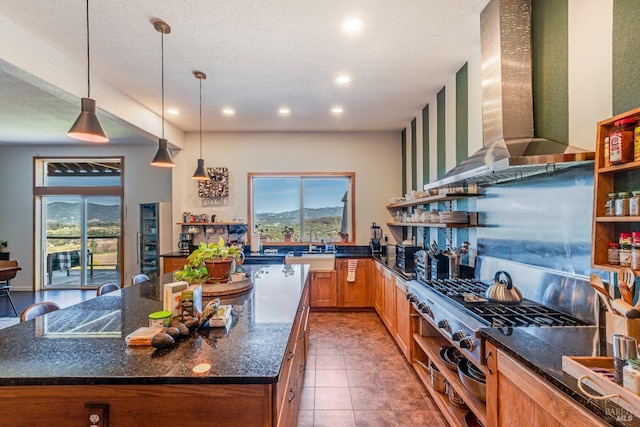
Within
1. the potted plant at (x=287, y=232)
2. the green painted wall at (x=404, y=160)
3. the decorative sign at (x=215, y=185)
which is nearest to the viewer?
the green painted wall at (x=404, y=160)

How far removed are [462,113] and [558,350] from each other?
8.04ft

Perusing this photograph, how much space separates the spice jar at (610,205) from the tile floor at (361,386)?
1.76 metres

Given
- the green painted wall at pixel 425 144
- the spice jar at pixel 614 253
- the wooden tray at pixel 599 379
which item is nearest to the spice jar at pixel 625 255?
the spice jar at pixel 614 253

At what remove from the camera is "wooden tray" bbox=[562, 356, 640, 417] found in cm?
84

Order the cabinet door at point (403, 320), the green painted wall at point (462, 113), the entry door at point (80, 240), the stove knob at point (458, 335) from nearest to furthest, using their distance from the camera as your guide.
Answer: the stove knob at point (458, 335) < the cabinet door at point (403, 320) < the green painted wall at point (462, 113) < the entry door at point (80, 240)

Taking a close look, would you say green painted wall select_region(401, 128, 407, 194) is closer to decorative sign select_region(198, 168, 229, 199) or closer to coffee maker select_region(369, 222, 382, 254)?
coffee maker select_region(369, 222, 382, 254)

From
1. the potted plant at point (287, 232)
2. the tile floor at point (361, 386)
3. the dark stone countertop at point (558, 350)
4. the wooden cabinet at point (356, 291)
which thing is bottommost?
the tile floor at point (361, 386)

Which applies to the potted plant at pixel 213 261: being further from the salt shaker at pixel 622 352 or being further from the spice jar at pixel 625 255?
the spice jar at pixel 625 255

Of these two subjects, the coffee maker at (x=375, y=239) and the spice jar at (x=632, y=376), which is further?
the coffee maker at (x=375, y=239)

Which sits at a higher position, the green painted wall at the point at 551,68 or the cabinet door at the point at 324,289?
the green painted wall at the point at 551,68

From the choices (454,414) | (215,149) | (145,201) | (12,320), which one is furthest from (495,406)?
(145,201)

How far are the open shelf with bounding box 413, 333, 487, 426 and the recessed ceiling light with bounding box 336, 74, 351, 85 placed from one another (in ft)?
8.79

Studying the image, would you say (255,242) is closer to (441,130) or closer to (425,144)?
(425,144)

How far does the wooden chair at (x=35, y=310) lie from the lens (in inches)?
68.2
